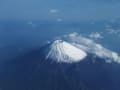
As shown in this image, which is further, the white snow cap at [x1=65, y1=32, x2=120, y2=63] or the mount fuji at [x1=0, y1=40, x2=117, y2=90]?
the white snow cap at [x1=65, y1=32, x2=120, y2=63]

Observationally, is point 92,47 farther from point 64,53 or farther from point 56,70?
point 56,70

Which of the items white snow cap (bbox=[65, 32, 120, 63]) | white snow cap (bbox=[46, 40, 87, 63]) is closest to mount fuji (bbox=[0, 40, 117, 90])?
white snow cap (bbox=[46, 40, 87, 63])

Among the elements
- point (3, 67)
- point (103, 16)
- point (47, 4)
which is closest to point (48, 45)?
point (3, 67)

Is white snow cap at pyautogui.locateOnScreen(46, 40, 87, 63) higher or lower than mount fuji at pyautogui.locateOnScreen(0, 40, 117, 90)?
higher

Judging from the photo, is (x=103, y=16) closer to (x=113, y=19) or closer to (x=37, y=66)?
(x=113, y=19)

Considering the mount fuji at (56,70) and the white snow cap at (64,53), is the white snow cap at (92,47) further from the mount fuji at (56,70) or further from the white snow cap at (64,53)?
the white snow cap at (64,53)

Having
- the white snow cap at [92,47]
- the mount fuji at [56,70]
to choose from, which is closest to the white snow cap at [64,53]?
the mount fuji at [56,70]

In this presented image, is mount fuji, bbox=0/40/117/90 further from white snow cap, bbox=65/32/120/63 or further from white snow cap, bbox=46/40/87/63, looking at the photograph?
white snow cap, bbox=65/32/120/63

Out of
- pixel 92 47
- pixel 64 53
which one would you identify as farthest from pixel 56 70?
pixel 92 47

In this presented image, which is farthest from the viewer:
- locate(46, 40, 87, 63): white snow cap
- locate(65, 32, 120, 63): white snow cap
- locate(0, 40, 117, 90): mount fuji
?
locate(46, 40, 87, 63): white snow cap
